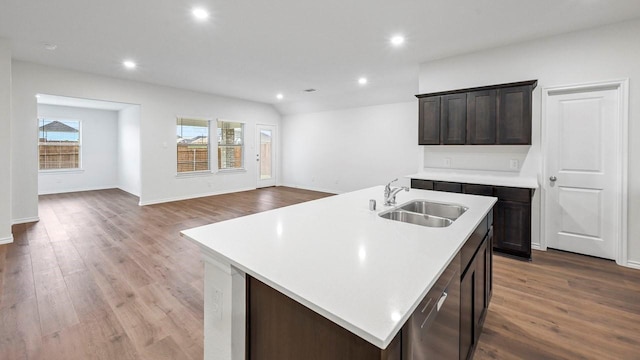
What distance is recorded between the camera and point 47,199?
6.97 m

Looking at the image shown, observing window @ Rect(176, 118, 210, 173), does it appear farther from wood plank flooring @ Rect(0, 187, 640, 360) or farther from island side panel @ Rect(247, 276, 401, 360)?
island side panel @ Rect(247, 276, 401, 360)

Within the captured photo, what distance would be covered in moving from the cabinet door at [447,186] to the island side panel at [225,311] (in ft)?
10.6

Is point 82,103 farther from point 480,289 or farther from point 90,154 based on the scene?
point 480,289

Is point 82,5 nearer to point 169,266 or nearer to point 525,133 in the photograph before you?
point 169,266

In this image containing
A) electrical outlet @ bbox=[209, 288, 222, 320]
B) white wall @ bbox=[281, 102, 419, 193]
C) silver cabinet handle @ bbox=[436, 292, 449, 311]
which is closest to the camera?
silver cabinet handle @ bbox=[436, 292, 449, 311]

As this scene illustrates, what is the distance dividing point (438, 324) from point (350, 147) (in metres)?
6.70

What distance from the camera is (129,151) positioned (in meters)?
7.78

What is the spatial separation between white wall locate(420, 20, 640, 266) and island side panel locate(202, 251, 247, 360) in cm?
392

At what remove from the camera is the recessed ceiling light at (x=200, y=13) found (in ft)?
9.53

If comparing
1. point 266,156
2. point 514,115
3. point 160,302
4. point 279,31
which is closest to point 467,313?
point 160,302

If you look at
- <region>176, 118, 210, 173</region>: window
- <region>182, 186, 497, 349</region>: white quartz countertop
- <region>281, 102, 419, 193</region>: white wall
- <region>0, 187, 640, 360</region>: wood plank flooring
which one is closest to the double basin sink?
<region>182, 186, 497, 349</region>: white quartz countertop

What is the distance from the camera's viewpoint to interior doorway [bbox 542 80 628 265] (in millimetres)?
3182

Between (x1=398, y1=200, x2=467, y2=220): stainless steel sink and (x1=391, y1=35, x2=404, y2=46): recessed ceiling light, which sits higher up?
(x1=391, y1=35, x2=404, y2=46): recessed ceiling light

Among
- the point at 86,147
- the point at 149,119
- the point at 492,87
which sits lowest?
the point at 86,147
